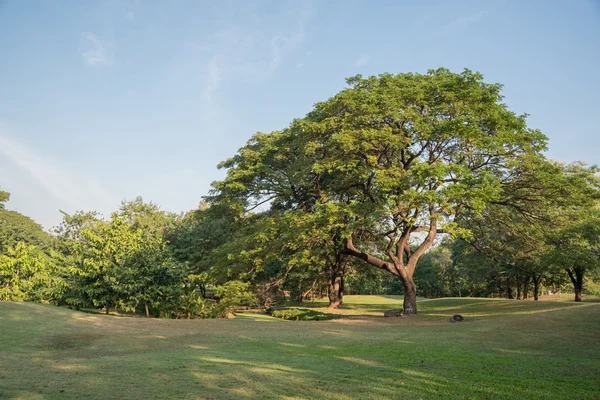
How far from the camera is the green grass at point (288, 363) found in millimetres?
6539

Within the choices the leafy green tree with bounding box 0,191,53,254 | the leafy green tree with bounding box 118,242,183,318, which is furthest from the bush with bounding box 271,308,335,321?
the leafy green tree with bounding box 0,191,53,254

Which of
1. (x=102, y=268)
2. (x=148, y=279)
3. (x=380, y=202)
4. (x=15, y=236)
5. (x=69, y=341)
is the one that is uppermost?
(x=380, y=202)

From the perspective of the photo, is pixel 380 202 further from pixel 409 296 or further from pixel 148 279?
pixel 148 279

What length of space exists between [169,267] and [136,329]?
295 inches

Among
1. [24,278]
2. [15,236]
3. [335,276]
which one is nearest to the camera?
[24,278]

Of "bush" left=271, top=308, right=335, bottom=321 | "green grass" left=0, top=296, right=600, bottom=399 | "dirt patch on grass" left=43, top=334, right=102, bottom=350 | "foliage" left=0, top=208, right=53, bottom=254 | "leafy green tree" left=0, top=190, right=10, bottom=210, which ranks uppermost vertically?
"leafy green tree" left=0, top=190, right=10, bottom=210

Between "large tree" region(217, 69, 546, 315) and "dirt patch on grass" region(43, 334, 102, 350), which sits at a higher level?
"large tree" region(217, 69, 546, 315)

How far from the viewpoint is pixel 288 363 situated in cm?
916

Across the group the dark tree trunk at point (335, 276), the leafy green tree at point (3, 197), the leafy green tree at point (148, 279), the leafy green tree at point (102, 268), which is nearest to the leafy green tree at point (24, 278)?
the leafy green tree at point (102, 268)

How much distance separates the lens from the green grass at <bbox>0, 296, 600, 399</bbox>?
6.54 m

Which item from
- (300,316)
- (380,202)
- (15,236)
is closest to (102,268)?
(300,316)

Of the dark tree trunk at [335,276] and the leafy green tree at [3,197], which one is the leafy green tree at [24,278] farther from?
the leafy green tree at [3,197]

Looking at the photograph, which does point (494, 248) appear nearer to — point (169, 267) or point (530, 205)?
point (530, 205)

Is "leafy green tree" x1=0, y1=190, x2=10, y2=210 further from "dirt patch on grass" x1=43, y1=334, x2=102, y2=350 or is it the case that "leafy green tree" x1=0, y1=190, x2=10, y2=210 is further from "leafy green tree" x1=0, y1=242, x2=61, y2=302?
"dirt patch on grass" x1=43, y1=334, x2=102, y2=350
